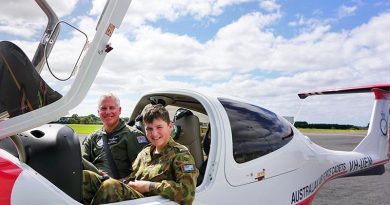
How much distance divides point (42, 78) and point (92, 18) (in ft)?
1.49

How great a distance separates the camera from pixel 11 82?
7.49 feet

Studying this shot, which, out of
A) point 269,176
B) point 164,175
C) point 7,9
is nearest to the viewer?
point 7,9

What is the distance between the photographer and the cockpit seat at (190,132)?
3811 mm

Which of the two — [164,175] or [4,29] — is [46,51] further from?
[164,175]

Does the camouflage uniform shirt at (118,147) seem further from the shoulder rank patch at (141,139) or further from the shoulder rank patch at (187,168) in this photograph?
the shoulder rank patch at (187,168)

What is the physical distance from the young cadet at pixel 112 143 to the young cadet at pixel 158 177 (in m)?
0.87

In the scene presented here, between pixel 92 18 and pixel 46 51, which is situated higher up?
pixel 92 18

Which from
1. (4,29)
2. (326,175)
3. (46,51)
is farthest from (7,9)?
(326,175)

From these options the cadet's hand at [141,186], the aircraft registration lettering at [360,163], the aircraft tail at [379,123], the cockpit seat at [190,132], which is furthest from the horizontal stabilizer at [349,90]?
the cadet's hand at [141,186]

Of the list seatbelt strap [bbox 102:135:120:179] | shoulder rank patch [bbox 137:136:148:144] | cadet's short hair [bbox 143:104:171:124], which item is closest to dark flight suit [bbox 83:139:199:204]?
cadet's short hair [bbox 143:104:171:124]

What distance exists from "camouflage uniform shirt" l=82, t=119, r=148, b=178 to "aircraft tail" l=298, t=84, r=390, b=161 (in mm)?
3693

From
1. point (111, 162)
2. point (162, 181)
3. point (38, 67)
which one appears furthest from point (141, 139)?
point (38, 67)

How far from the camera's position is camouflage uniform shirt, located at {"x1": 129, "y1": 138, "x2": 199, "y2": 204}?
2730 millimetres

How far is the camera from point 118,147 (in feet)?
13.0
